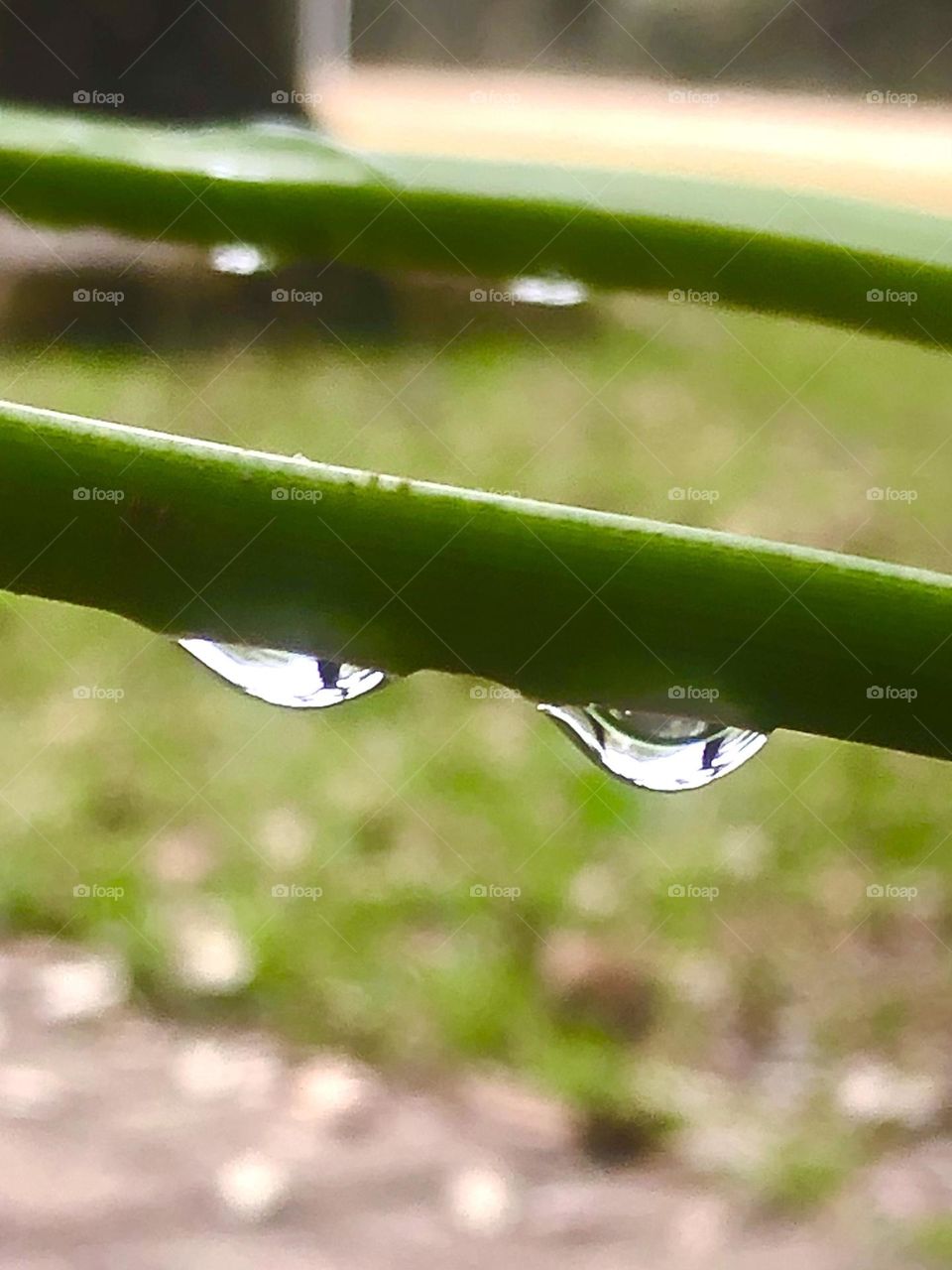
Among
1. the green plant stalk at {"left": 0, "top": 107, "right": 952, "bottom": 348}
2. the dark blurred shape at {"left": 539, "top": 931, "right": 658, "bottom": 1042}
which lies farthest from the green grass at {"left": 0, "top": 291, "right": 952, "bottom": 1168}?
the green plant stalk at {"left": 0, "top": 107, "right": 952, "bottom": 348}

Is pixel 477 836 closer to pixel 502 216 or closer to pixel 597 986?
pixel 597 986

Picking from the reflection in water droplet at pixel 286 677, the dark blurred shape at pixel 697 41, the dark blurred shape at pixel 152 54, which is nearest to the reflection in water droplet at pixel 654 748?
the reflection in water droplet at pixel 286 677

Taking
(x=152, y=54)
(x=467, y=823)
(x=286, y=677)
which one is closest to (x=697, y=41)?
(x=152, y=54)

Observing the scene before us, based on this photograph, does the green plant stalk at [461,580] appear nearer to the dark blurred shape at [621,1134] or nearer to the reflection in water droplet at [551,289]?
the reflection in water droplet at [551,289]

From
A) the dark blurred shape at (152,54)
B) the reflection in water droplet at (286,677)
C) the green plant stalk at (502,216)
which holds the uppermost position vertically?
the dark blurred shape at (152,54)

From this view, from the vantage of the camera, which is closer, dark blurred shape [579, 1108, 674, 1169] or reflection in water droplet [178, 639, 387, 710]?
A: reflection in water droplet [178, 639, 387, 710]

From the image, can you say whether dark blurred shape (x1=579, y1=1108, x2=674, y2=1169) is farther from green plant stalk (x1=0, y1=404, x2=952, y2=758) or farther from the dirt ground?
green plant stalk (x1=0, y1=404, x2=952, y2=758)

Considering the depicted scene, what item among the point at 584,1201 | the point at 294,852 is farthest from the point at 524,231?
the point at 294,852
